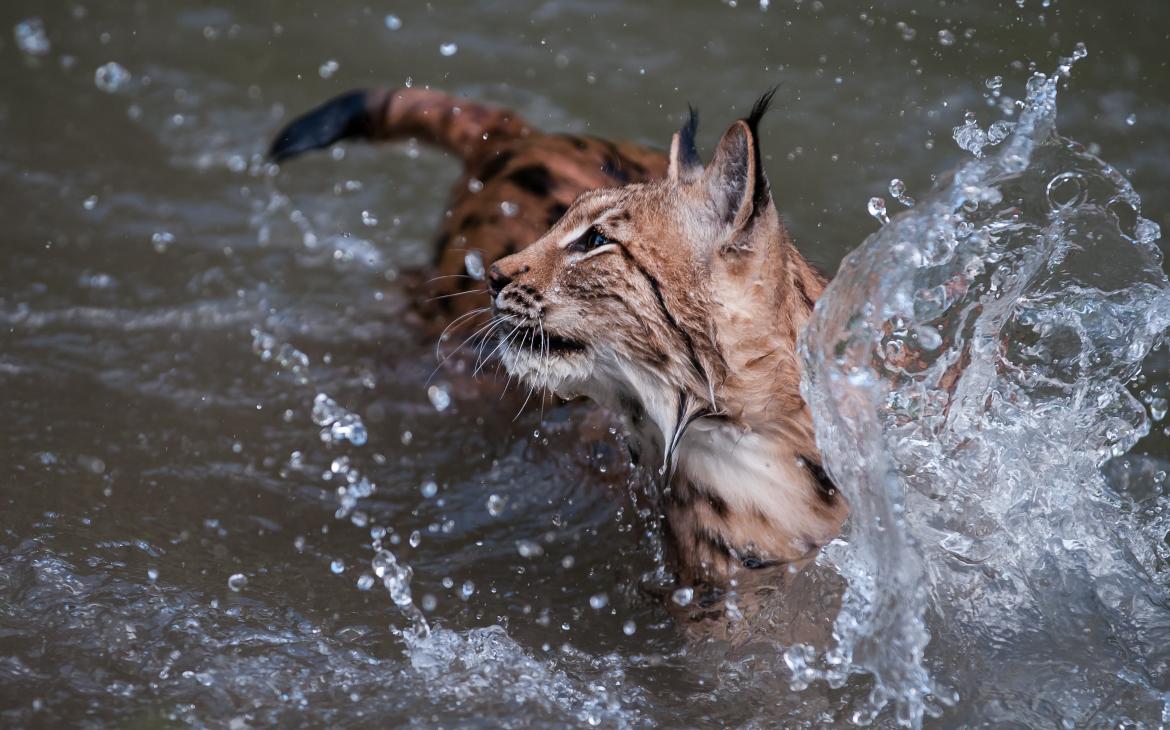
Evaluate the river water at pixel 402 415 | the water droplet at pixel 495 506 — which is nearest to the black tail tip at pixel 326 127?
the river water at pixel 402 415

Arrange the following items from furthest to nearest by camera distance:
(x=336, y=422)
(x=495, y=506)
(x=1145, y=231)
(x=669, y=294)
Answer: (x=336, y=422) < (x=495, y=506) < (x=1145, y=231) < (x=669, y=294)

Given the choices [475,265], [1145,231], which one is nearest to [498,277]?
[475,265]

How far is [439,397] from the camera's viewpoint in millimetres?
5219

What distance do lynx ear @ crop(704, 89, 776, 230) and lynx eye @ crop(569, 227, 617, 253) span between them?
0.37 meters

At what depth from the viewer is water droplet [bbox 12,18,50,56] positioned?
8000 mm

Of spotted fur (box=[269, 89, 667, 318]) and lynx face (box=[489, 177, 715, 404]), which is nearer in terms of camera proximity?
lynx face (box=[489, 177, 715, 404])

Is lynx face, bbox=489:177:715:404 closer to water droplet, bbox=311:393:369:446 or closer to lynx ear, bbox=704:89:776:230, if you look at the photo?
lynx ear, bbox=704:89:776:230

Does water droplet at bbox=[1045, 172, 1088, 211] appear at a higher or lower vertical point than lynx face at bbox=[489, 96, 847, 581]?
higher

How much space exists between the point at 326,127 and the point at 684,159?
212 cm

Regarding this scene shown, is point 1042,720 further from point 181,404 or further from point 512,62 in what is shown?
point 512,62

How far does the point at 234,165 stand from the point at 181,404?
7.68 feet

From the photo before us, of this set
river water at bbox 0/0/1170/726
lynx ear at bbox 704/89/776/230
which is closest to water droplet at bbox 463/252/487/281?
river water at bbox 0/0/1170/726

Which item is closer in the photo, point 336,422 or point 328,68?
point 336,422

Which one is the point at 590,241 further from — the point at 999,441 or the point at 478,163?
the point at 478,163
